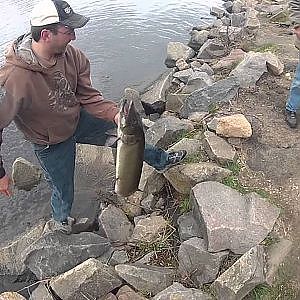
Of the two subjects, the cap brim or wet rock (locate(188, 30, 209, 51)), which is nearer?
the cap brim

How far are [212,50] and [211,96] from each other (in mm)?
3571

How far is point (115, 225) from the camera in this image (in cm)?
522

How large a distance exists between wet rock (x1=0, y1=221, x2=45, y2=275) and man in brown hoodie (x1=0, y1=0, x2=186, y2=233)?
13.4 inches

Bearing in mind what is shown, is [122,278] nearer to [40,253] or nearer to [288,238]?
[40,253]

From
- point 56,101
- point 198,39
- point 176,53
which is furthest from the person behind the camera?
point 198,39

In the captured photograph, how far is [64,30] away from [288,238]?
2572mm

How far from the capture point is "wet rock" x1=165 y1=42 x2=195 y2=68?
1017 centimetres

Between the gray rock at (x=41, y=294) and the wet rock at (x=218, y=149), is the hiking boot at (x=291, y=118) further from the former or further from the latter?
the gray rock at (x=41, y=294)

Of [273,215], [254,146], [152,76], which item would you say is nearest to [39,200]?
[254,146]

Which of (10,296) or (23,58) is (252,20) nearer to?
(23,58)

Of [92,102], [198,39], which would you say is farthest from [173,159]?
[198,39]

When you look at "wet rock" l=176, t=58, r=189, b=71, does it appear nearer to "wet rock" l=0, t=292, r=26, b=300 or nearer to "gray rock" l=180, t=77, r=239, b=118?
"gray rock" l=180, t=77, r=239, b=118

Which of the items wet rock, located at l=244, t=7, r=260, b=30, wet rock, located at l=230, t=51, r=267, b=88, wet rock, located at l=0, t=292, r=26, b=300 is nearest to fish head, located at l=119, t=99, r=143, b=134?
wet rock, located at l=0, t=292, r=26, b=300

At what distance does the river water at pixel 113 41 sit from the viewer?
643 cm
